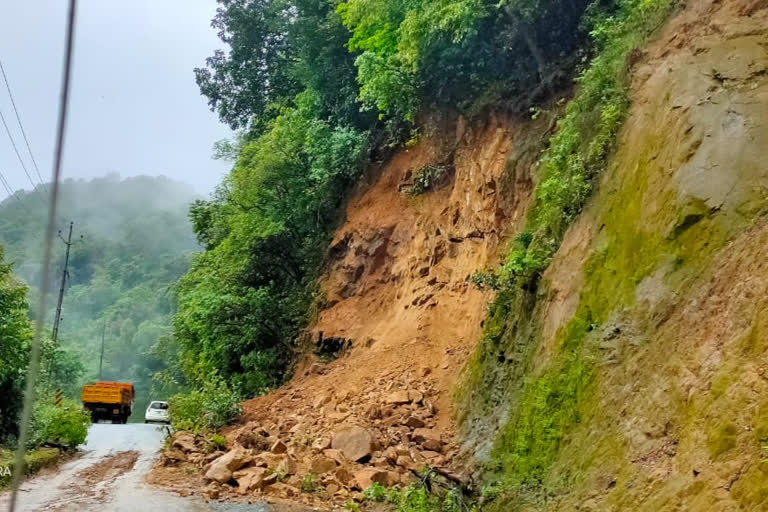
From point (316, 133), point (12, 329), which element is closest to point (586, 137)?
point (316, 133)

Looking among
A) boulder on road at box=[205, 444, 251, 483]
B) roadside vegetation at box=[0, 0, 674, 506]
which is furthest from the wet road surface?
roadside vegetation at box=[0, 0, 674, 506]

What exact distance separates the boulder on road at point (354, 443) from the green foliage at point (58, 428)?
27.9 ft

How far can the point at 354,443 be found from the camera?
10383 mm

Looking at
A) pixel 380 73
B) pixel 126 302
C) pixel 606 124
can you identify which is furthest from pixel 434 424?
pixel 126 302

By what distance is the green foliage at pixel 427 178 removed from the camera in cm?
1638

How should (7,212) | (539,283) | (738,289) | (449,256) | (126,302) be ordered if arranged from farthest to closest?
1. (126,302)
2. (449,256)
3. (539,283)
4. (738,289)
5. (7,212)

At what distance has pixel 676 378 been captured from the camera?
217 inches

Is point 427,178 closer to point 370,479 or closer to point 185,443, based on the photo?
point 185,443

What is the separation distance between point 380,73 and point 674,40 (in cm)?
838

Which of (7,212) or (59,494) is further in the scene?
(59,494)

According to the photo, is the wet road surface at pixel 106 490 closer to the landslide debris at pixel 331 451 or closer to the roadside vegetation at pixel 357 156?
the landslide debris at pixel 331 451

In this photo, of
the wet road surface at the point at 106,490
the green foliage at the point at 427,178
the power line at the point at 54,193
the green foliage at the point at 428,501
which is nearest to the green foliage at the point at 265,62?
the green foliage at the point at 427,178

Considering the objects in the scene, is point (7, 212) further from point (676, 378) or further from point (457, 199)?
point (457, 199)

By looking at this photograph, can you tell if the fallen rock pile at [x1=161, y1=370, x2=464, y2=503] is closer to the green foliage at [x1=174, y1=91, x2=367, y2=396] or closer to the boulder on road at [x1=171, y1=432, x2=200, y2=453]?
the boulder on road at [x1=171, y1=432, x2=200, y2=453]
